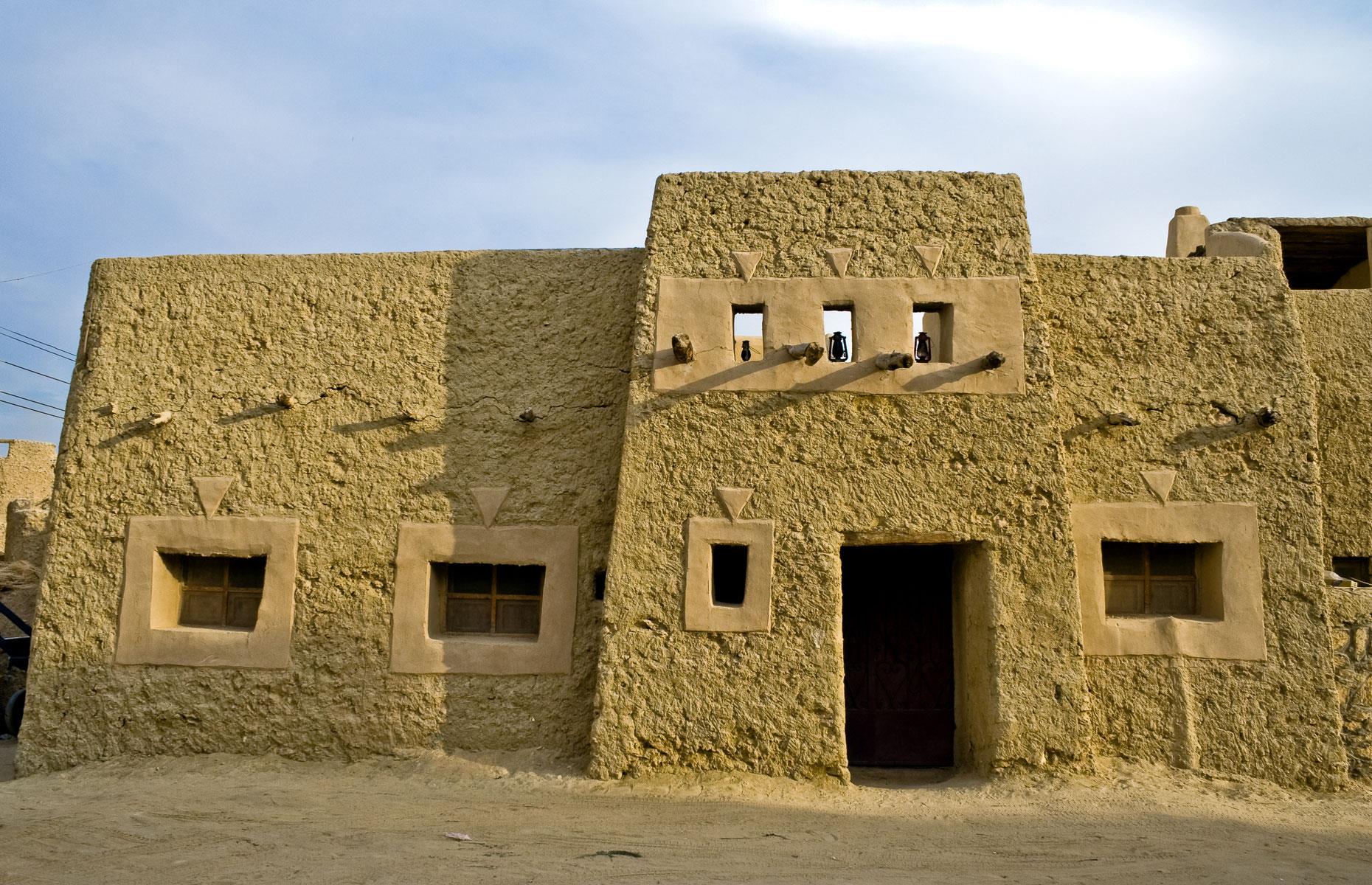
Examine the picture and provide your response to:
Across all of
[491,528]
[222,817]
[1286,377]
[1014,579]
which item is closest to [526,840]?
[222,817]

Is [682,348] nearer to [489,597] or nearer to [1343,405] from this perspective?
[489,597]

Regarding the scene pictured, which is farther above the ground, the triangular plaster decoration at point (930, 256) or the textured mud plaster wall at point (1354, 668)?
the triangular plaster decoration at point (930, 256)

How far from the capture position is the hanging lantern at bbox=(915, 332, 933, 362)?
7.45 meters

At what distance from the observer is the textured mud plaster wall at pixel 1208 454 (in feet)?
21.1

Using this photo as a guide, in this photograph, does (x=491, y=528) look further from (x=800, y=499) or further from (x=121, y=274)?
(x=121, y=274)

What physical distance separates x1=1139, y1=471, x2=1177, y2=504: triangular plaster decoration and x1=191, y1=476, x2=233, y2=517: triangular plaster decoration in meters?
6.40

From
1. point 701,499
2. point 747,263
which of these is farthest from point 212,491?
point 747,263

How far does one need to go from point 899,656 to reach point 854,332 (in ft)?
8.60

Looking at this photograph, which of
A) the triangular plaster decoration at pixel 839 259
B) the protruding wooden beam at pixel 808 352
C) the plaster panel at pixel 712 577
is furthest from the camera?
the triangular plaster decoration at pixel 839 259

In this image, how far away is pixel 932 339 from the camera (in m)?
8.12

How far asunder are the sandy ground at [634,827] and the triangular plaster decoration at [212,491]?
172 cm

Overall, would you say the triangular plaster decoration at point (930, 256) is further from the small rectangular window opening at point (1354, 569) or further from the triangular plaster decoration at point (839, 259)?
the small rectangular window opening at point (1354, 569)

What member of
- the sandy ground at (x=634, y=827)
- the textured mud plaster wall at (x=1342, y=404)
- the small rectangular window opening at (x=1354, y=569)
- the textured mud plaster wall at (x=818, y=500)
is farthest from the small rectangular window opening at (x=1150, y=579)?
the small rectangular window opening at (x=1354, y=569)

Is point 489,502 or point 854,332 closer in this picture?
point 854,332
